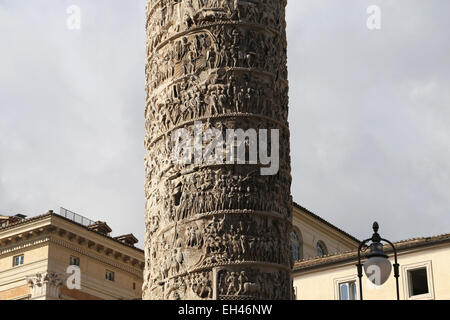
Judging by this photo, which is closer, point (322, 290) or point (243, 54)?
point (243, 54)

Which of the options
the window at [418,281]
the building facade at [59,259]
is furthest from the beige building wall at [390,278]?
the building facade at [59,259]


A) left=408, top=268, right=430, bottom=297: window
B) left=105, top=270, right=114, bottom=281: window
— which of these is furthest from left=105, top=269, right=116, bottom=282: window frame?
left=408, top=268, right=430, bottom=297: window

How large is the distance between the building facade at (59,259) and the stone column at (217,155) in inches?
1073

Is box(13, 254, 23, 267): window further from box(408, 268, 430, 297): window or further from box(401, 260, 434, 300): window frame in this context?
box(408, 268, 430, 297): window

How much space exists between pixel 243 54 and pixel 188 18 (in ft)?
2.21

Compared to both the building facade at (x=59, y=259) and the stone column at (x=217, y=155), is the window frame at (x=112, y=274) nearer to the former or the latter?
the building facade at (x=59, y=259)

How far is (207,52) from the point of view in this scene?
991 cm

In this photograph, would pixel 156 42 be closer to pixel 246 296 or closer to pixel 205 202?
pixel 205 202

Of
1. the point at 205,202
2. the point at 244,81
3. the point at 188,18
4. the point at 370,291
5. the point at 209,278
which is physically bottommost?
the point at 209,278

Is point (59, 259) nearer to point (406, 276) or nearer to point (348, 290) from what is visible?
point (348, 290)

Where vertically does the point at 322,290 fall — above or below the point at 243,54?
above
